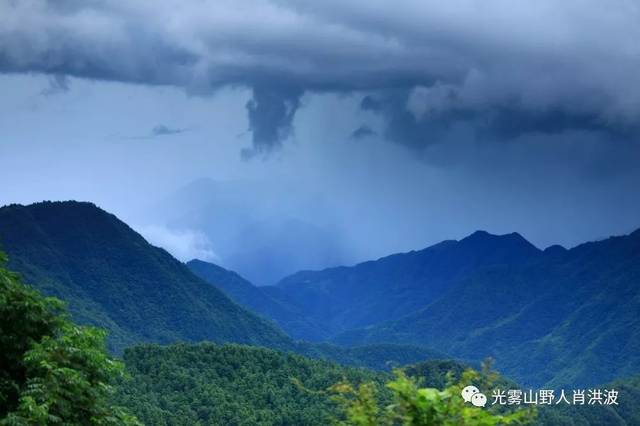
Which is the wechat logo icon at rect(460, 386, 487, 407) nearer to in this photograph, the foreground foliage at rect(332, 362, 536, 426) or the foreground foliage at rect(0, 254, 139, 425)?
the foreground foliage at rect(332, 362, 536, 426)

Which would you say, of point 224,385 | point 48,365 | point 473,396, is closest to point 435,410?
point 473,396

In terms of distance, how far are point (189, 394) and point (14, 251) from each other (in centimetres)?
11276

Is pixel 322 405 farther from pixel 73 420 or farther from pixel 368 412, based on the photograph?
pixel 368 412

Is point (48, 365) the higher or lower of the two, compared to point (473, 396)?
higher

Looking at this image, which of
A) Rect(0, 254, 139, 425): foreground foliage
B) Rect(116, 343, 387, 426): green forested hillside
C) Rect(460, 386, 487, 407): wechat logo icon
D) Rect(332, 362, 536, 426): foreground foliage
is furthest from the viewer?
Rect(116, 343, 387, 426): green forested hillside

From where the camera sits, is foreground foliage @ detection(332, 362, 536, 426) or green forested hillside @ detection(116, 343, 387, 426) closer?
foreground foliage @ detection(332, 362, 536, 426)

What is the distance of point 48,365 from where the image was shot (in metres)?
18.2

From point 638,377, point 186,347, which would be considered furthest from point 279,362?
point 638,377

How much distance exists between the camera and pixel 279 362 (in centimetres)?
11331

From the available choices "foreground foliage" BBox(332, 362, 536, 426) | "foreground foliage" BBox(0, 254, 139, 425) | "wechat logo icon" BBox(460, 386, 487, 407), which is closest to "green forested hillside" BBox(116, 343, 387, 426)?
"foreground foliage" BBox(0, 254, 139, 425)

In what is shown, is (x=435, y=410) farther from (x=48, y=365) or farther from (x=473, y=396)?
(x=48, y=365)

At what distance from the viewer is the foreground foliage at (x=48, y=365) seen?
18.3 m

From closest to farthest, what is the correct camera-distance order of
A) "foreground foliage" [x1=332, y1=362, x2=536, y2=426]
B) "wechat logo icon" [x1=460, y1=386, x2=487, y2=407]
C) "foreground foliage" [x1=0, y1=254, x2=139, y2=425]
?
"foreground foliage" [x1=332, y1=362, x2=536, y2=426] → "wechat logo icon" [x1=460, y1=386, x2=487, y2=407] → "foreground foliage" [x1=0, y1=254, x2=139, y2=425]

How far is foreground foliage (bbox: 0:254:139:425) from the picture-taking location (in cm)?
1827
